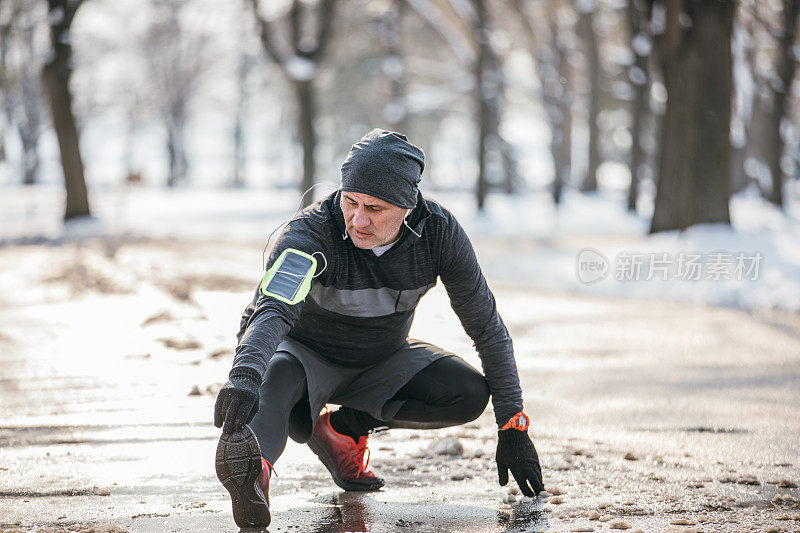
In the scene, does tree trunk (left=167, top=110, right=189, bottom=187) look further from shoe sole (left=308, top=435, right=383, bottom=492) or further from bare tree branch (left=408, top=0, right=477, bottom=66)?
shoe sole (left=308, top=435, right=383, bottom=492)

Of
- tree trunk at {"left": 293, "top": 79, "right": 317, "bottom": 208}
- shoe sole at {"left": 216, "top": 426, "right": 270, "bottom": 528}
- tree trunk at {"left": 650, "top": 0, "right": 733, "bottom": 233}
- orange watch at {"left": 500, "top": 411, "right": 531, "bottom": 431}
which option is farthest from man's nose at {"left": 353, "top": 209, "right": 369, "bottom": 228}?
tree trunk at {"left": 293, "top": 79, "right": 317, "bottom": 208}

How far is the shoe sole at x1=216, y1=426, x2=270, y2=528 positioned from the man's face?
0.69 meters

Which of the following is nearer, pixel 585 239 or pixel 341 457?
pixel 341 457

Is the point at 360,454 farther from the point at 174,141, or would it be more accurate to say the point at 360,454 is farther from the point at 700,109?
the point at 174,141

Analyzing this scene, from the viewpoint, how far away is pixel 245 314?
3008 millimetres

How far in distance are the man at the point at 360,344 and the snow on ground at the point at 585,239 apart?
54 centimetres

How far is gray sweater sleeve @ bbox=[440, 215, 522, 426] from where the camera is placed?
10.00ft

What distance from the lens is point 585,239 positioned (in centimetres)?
1597

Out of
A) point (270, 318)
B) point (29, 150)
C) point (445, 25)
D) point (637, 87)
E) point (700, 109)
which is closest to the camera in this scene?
point (270, 318)

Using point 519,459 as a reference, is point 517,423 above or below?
above

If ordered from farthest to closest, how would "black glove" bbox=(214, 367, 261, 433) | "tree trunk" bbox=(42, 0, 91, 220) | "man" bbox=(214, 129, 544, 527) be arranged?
"tree trunk" bbox=(42, 0, 91, 220), "man" bbox=(214, 129, 544, 527), "black glove" bbox=(214, 367, 261, 433)

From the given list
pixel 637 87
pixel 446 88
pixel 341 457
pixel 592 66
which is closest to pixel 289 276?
pixel 341 457

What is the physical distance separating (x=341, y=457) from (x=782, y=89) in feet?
67.9

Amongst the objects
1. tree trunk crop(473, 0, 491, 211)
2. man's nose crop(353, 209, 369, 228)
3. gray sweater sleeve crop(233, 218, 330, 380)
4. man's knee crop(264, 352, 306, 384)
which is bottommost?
man's knee crop(264, 352, 306, 384)
